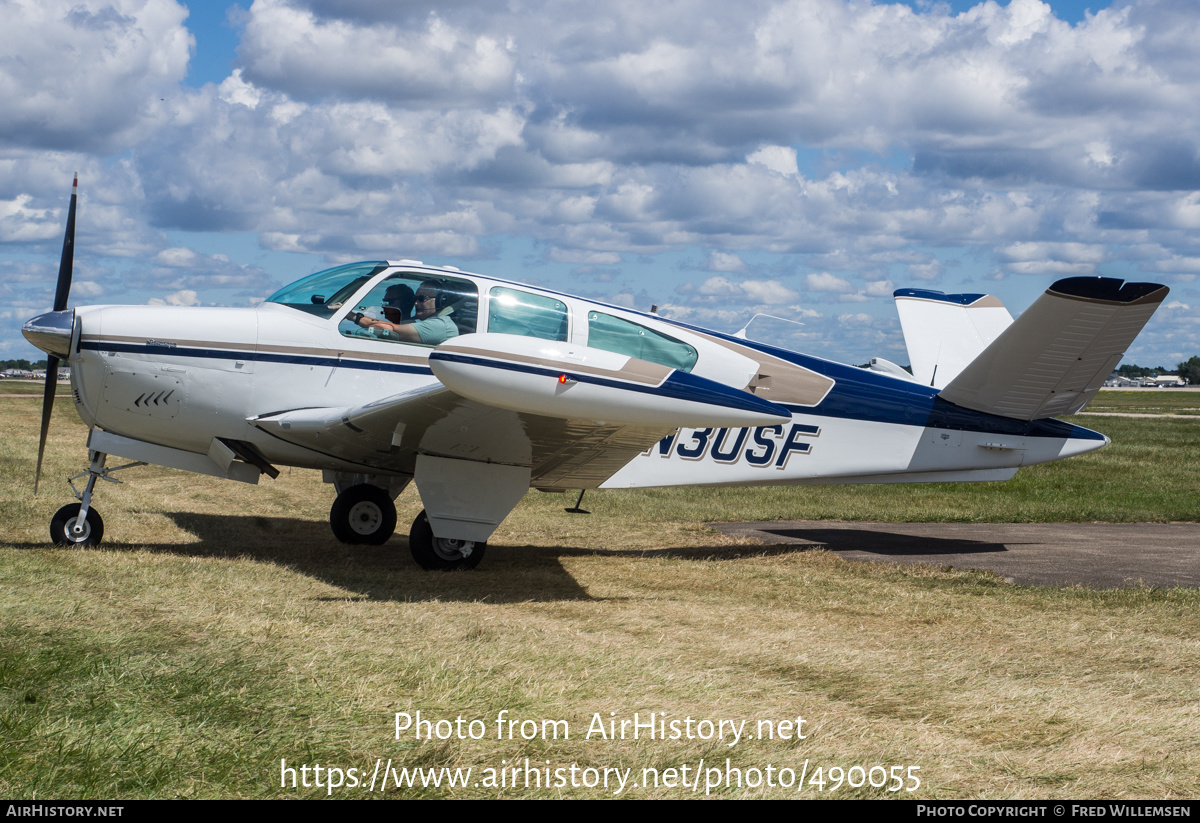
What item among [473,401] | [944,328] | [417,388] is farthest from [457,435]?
[944,328]

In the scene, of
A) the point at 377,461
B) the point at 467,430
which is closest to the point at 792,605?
the point at 467,430

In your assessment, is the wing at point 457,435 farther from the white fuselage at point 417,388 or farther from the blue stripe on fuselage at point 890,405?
the blue stripe on fuselage at point 890,405

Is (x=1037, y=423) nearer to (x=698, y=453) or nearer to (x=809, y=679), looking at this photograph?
(x=698, y=453)

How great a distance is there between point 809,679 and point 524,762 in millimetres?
2006

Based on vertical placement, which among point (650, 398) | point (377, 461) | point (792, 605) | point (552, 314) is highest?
point (552, 314)

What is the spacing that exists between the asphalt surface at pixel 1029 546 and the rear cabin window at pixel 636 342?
9.63ft

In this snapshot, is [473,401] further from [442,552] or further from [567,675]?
[567,675]

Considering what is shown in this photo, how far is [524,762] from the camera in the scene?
11.6 feet

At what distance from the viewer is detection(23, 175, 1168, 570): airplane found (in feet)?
25.5

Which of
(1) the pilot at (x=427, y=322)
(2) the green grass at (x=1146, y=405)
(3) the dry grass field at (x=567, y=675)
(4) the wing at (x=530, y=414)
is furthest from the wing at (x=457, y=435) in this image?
(2) the green grass at (x=1146, y=405)

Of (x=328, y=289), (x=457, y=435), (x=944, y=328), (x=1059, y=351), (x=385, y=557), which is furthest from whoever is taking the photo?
(x=944, y=328)

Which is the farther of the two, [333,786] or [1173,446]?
[1173,446]

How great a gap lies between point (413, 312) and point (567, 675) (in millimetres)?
4567

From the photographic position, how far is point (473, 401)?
6.79 meters
